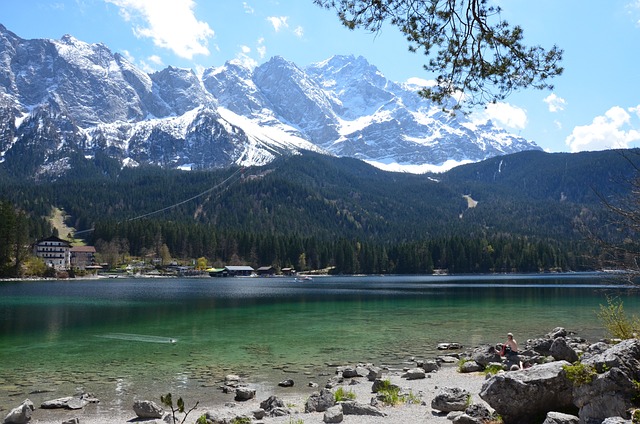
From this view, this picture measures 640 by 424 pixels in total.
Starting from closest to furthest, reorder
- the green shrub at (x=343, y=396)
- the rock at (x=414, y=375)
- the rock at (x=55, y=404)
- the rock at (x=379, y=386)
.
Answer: the green shrub at (x=343, y=396) < the rock at (x=55, y=404) < the rock at (x=379, y=386) < the rock at (x=414, y=375)

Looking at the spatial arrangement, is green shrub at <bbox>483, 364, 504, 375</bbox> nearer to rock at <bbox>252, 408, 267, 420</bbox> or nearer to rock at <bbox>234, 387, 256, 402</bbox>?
rock at <bbox>234, 387, 256, 402</bbox>

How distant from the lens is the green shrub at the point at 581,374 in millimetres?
11656

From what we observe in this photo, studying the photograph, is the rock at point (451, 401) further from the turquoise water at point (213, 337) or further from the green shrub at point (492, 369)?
the green shrub at point (492, 369)

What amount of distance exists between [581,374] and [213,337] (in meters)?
35.6

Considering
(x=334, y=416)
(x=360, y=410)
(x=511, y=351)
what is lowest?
(x=511, y=351)

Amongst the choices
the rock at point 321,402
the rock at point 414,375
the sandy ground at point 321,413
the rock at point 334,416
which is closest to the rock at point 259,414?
the sandy ground at point 321,413

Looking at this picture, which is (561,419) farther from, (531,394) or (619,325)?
(619,325)

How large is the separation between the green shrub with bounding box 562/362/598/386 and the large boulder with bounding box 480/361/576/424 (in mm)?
946

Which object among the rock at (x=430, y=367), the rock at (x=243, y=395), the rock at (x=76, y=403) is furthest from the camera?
the rock at (x=430, y=367)

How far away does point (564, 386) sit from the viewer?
12891mm

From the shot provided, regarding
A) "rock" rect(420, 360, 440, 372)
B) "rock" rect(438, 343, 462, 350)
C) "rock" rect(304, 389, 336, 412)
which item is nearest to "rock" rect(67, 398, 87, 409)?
"rock" rect(304, 389, 336, 412)

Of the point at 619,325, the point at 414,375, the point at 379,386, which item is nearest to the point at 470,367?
the point at 414,375

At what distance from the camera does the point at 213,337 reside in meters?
43.4

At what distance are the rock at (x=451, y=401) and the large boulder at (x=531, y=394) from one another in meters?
3.57
